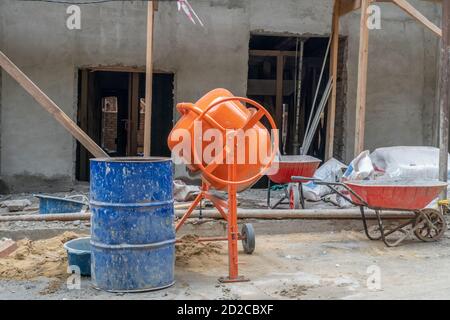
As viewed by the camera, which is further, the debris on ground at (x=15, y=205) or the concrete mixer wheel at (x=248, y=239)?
the debris on ground at (x=15, y=205)

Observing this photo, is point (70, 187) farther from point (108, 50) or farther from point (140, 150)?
point (140, 150)

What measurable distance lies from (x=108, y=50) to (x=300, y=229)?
15.4 ft

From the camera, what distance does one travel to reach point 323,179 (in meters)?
8.94

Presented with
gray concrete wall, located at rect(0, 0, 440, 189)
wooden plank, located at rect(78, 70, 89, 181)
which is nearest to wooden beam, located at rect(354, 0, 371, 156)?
gray concrete wall, located at rect(0, 0, 440, 189)

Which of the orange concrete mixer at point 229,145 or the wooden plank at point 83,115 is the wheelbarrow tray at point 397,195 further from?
the wooden plank at point 83,115

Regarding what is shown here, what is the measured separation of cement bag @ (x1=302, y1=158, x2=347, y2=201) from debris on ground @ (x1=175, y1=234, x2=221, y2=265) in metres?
3.12

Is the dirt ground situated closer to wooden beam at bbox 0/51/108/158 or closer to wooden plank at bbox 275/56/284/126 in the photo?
wooden beam at bbox 0/51/108/158

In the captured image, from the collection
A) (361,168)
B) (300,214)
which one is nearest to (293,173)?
(361,168)

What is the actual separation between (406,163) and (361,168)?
0.81 m

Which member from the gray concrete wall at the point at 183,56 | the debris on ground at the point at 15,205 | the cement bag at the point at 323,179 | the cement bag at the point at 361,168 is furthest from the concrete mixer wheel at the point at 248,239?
the gray concrete wall at the point at 183,56

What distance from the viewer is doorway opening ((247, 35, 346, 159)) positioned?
11.6 meters

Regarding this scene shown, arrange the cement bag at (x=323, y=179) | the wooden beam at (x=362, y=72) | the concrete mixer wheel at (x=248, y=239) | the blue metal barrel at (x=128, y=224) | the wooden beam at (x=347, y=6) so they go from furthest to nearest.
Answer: the wooden beam at (x=347, y=6) < the cement bag at (x=323, y=179) < the wooden beam at (x=362, y=72) < the concrete mixer wheel at (x=248, y=239) < the blue metal barrel at (x=128, y=224)

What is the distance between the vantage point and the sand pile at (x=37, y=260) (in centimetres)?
486

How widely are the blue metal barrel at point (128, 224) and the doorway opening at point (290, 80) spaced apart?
696cm
